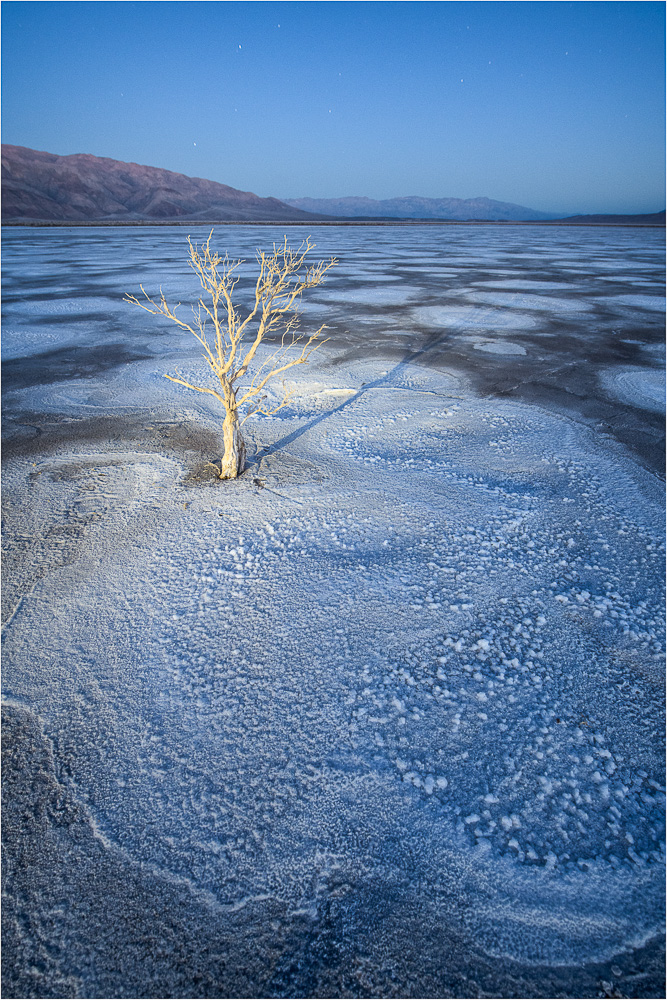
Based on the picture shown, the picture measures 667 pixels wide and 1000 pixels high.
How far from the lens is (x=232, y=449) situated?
15.6 ft

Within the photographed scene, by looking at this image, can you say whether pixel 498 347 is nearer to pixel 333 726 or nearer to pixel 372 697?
pixel 372 697

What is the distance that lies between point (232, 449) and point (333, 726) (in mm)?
2862

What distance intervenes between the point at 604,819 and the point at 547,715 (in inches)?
20.2

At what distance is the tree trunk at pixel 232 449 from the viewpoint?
4.69 m

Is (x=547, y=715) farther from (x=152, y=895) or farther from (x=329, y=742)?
(x=152, y=895)

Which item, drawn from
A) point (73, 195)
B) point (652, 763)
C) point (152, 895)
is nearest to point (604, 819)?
point (652, 763)

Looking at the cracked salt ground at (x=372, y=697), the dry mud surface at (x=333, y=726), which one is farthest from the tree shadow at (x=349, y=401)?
the cracked salt ground at (x=372, y=697)

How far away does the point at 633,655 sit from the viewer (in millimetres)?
3037

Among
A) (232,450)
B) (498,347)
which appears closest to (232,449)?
(232,450)

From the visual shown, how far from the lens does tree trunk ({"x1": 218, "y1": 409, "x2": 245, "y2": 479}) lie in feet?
15.4

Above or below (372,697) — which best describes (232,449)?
above

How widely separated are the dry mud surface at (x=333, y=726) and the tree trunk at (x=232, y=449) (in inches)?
6.5

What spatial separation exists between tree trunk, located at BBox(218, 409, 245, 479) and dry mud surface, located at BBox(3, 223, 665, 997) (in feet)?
0.54

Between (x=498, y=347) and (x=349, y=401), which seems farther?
(x=498, y=347)
